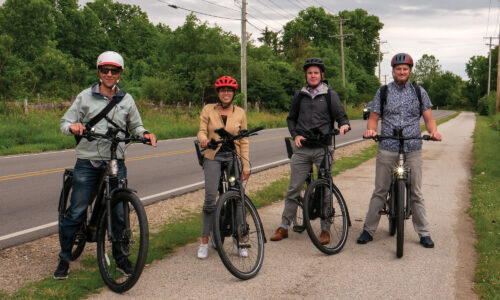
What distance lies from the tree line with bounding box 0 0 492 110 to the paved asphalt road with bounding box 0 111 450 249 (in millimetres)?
15015

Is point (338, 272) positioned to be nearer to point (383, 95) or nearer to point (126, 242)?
point (126, 242)

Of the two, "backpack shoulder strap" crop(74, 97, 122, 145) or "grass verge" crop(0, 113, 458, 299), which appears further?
"backpack shoulder strap" crop(74, 97, 122, 145)

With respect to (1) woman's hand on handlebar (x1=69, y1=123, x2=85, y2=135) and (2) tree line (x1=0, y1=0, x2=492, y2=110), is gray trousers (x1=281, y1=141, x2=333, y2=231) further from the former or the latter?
(2) tree line (x1=0, y1=0, x2=492, y2=110)

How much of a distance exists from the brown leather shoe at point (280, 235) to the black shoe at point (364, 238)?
0.85m

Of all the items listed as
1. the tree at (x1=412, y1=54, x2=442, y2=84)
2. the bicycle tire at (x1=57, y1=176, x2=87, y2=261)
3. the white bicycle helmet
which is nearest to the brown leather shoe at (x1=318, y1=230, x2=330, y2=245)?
the bicycle tire at (x1=57, y1=176, x2=87, y2=261)

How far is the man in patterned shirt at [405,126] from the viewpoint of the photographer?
5.18m

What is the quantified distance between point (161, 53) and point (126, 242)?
50666mm

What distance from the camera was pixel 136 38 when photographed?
74.4 metres

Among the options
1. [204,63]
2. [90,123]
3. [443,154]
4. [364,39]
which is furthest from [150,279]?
[364,39]

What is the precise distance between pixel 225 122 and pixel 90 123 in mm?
1358

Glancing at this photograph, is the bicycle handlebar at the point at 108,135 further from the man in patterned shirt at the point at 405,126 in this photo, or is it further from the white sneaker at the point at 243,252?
the man in patterned shirt at the point at 405,126

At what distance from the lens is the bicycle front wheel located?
4820mm

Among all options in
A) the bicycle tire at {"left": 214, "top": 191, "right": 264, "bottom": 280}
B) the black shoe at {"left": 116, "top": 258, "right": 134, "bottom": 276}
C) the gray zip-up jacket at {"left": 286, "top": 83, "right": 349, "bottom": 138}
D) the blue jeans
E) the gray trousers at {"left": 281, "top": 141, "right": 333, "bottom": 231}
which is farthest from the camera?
the gray trousers at {"left": 281, "top": 141, "right": 333, "bottom": 231}

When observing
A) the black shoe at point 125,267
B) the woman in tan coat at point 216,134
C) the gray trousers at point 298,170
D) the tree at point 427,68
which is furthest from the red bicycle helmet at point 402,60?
the tree at point 427,68
